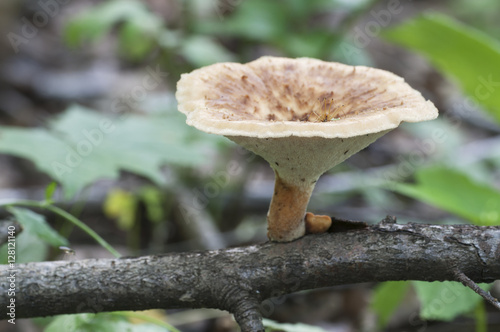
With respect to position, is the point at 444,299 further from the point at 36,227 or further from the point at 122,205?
the point at 122,205

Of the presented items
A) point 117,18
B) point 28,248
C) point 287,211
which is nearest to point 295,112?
point 287,211

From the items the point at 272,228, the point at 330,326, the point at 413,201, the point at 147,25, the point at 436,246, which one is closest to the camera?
the point at 436,246

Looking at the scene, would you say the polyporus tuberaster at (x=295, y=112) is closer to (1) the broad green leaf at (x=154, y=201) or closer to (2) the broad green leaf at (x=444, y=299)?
(2) the broad green leaf at (x=444, y=299)

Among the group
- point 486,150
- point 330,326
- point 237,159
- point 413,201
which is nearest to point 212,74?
point 330,326

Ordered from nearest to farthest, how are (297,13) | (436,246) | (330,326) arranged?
1. (436,246)
2. (330,326)
3. (297,13)

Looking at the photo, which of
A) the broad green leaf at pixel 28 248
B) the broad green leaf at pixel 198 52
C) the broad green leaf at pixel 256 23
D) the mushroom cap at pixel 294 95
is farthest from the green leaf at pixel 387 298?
the broad green leaf at pixel 256 23

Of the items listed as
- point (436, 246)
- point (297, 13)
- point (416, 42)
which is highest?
point (297, 13)

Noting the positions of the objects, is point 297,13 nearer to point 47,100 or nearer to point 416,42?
point 416,42
